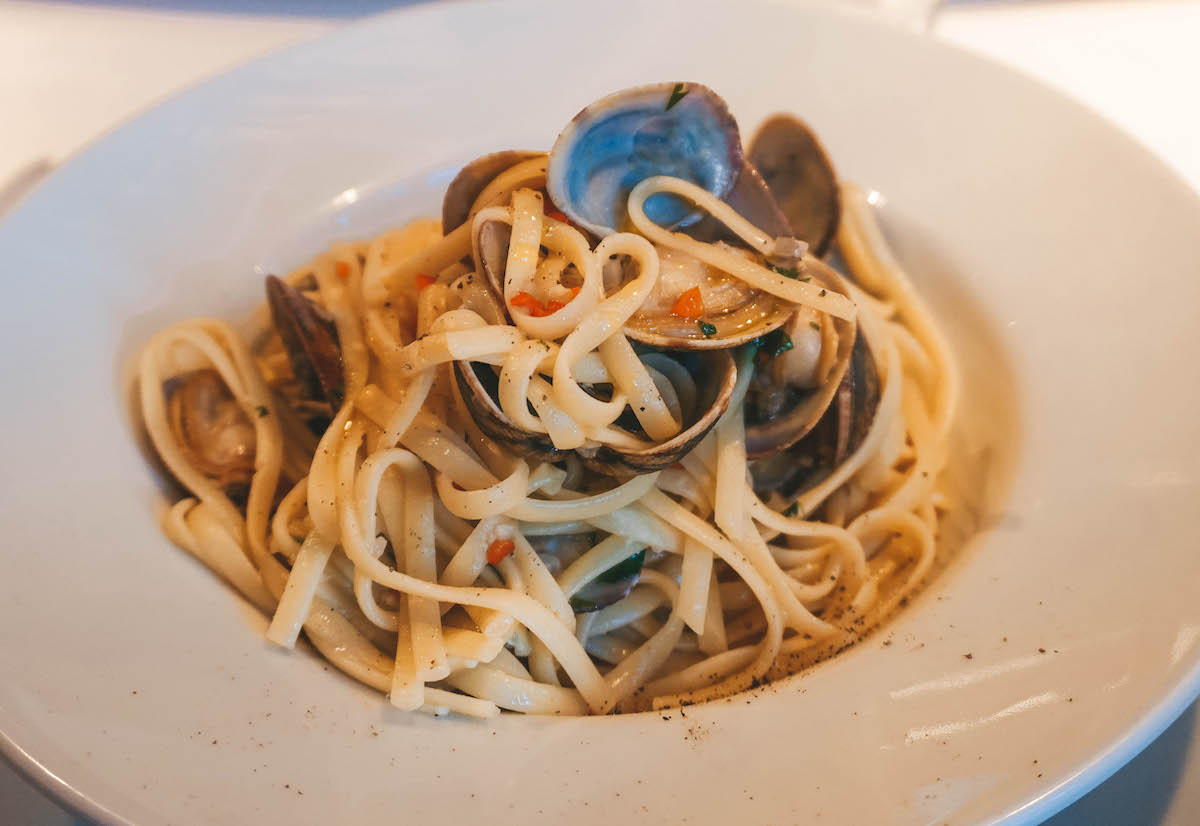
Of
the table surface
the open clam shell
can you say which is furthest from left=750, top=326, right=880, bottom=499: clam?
the table surface

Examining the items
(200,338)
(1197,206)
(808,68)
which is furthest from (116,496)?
(1197,206)

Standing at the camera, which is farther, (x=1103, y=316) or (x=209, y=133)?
(x=209, y=133)

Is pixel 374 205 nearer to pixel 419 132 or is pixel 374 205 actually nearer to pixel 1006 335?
pixel 419 132

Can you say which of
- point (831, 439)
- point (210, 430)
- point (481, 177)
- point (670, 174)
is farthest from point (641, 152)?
point (210, 430)

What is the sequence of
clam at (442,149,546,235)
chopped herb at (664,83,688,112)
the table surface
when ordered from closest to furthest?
chopped herb at (664,83,688,112) → clam at (442,149,546,235) → the table surface

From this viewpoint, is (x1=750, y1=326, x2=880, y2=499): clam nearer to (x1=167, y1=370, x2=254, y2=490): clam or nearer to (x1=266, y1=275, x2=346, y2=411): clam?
(x1=266, y1=275, x2=346, y2=411): clam

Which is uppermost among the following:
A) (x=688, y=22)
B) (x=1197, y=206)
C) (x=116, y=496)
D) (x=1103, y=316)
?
(x=688, y=22)

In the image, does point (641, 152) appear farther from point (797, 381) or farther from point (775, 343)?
point (797, 381)
